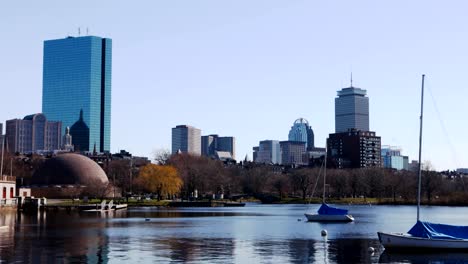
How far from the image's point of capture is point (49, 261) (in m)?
45.1

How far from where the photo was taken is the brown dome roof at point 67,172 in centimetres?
18938

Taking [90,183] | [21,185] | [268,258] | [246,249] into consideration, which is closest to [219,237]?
[246,249]

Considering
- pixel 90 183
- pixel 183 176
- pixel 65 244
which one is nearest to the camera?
pixel 65 244

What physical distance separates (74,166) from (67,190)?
19.9m

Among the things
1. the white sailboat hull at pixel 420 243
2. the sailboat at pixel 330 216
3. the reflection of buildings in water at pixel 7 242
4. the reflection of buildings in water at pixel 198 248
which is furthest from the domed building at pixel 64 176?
the white sailboat hull at pixel 420 243

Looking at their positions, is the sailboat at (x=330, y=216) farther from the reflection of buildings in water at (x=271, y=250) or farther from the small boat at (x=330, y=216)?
the reflection of buildings in water at (x=271, y=250)

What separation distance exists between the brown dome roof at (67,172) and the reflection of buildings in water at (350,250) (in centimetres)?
12993

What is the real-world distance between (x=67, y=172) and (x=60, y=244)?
138686 millimetres

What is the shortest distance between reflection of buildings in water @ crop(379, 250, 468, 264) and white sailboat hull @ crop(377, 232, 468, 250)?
0.47 m

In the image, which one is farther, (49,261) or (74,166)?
(74,166)

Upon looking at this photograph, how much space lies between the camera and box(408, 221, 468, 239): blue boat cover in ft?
177

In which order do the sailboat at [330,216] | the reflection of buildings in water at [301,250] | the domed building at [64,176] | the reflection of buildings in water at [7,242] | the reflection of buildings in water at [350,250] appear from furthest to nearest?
the domed building at [64,176] → the sailboat at [330,216] → the reflection of buildings in water at [350,250] → the reflection of buildings in water at [301,250] → the reflection of buildings in water at [7,242]

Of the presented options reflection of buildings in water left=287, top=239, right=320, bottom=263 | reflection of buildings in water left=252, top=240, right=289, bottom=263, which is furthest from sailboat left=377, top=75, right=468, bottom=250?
reflection of buildings in water left=252, top=240, right=289, bottom=263

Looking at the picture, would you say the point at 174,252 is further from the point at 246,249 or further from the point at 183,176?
the point at 183,176
